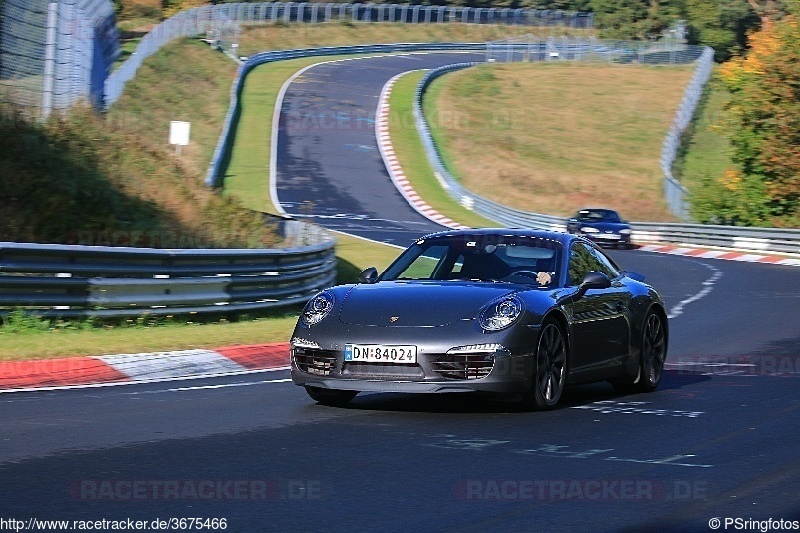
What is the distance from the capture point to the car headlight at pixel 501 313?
9.38 metres

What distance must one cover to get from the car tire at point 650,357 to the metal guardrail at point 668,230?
28461 mm

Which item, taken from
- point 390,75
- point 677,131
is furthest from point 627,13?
point 677,131

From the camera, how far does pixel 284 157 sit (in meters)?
54.2

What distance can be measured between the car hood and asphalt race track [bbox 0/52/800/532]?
27.1 inches

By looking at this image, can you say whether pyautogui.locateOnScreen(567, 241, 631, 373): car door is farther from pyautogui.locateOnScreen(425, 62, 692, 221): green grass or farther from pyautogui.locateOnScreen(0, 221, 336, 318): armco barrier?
pyautogui.locateOnScreen(425, 62, 692, 221): green grass

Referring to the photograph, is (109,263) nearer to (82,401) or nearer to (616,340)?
(82,401)

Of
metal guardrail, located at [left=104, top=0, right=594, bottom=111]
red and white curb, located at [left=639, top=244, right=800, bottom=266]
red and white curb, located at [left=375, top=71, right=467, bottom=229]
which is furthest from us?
metal guardrail, located at [left=104, top=0, right=594, bottom=111]

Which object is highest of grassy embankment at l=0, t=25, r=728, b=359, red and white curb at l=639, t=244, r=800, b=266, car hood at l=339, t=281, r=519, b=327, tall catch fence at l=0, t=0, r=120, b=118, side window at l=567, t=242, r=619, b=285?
tall catch fence at l=0, t=0, r=120, b=118

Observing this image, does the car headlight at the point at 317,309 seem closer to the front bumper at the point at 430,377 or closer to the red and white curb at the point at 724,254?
the front bumper at the point at 430,377

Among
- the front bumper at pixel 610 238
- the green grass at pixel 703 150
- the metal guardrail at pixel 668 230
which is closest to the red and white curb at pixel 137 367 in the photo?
the front bumper at pixel 610 238

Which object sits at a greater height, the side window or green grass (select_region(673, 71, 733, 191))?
the side window

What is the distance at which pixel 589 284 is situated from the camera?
1025 cm

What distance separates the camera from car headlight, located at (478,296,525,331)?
9.38 meters

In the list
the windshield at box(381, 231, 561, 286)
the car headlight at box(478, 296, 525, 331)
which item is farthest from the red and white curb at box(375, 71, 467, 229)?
the car headlight at box(478, 296, 525, 331)
